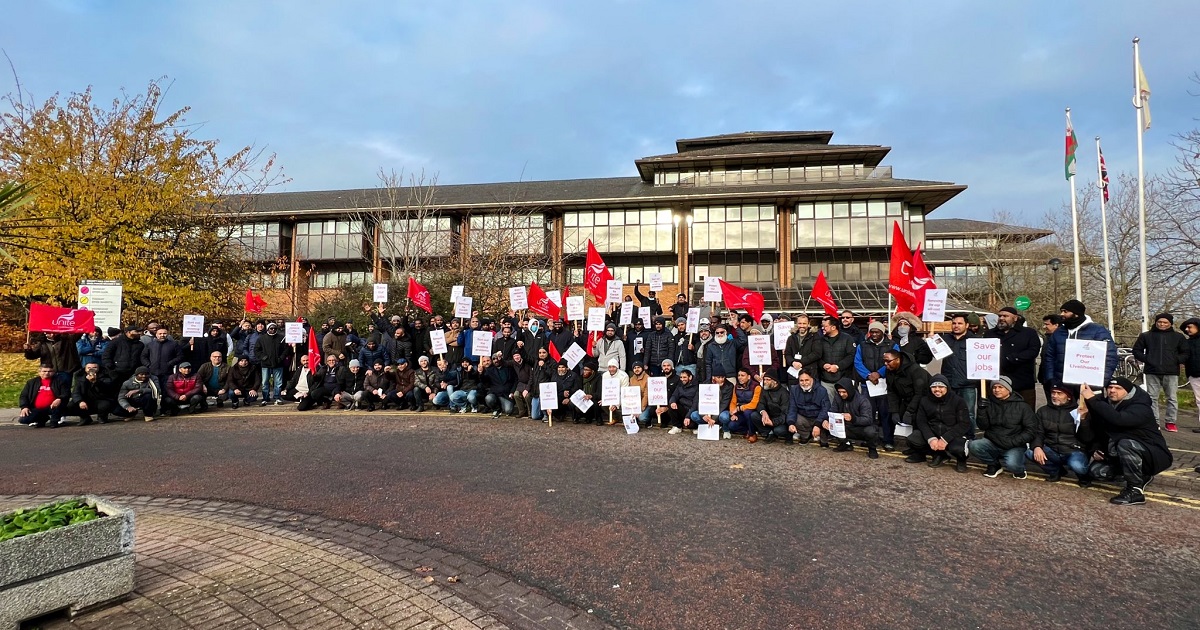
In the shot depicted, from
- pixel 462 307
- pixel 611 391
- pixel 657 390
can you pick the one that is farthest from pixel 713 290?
pixel 462 307

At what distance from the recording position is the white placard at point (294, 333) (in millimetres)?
13305

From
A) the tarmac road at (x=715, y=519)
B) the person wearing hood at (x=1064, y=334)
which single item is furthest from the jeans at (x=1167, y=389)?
the tarmac road at (x=715, y=519)

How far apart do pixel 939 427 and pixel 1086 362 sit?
169 cm

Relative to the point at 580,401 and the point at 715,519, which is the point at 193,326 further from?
the point at 715,519

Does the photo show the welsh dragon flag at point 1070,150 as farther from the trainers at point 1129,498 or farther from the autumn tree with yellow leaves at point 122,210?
the autumn tree with yellow leaves at point 122,210

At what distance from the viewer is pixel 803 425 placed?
877 cm

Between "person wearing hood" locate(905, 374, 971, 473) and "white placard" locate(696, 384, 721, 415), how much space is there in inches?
109

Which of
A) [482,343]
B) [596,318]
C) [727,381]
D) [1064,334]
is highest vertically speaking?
[596,318]

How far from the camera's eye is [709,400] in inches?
372

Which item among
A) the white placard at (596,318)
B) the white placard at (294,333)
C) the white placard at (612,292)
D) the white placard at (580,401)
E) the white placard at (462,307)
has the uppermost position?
the white placard at (612,292)

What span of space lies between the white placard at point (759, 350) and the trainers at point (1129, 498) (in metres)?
4.67

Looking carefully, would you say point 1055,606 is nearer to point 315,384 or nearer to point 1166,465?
point 1166,465

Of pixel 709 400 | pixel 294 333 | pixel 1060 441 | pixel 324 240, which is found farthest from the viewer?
pixel 324 240

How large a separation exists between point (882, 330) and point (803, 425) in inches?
74.7
